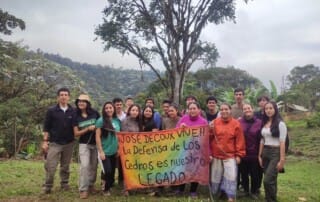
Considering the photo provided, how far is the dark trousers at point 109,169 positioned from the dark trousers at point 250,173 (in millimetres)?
2377

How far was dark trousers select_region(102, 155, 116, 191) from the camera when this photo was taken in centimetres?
731

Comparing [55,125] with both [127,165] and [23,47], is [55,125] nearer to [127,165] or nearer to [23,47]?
[127,165]

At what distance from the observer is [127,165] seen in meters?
7.39

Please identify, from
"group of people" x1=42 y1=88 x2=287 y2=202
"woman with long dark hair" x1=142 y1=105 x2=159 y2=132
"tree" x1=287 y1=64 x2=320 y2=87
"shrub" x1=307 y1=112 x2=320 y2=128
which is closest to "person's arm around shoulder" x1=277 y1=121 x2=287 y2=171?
"group of people" x1=42 y1=88 x2=287 y2=202

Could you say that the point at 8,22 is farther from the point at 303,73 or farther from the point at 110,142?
the point at 303,73

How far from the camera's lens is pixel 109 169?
7.34 meters

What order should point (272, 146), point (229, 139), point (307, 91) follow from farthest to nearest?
point (307, 91)
point (229, 139)
point (272, 146)

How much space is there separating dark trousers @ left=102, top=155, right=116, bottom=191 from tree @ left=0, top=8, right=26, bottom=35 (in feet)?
38.3

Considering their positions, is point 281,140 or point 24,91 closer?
point 281,140

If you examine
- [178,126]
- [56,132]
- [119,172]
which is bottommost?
[119,172]

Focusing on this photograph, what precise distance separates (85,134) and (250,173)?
3.11 metres

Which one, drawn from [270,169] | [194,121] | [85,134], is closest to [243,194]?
[270,169]

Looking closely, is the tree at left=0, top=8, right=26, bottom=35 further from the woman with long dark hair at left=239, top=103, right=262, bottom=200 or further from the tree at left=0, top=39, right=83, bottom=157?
the woman with long dark hair at left=239, top=103, right=262, bottom=200

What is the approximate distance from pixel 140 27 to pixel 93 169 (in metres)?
12.6
